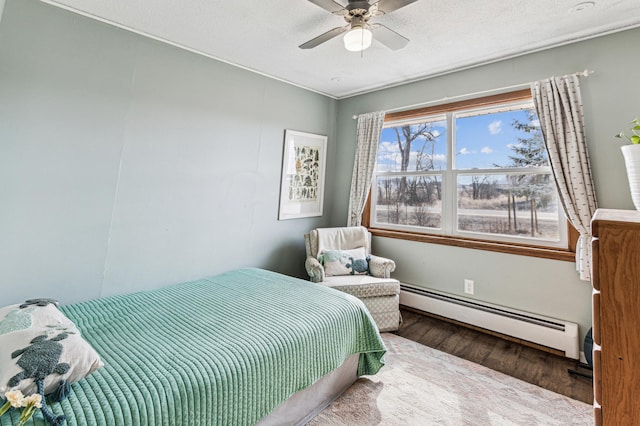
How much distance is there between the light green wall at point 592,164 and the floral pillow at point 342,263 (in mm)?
536

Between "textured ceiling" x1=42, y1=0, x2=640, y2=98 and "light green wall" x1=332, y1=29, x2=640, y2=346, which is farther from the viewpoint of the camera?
"light green wall" x1=332, y1=29, x2=640, y2=346

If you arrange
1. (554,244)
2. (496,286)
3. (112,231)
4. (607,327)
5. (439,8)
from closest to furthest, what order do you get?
(607,327), (439,8), (112,231), (554,244), (496,286)

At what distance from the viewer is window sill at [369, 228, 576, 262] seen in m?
2.44

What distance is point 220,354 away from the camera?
1.33 m

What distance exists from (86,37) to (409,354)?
3606 mm

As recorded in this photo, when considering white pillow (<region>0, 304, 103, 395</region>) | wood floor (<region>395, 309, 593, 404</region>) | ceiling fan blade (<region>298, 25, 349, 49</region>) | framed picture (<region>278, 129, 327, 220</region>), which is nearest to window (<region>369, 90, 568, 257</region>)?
framed picture (<region>278, 129, 327, 220</region>)

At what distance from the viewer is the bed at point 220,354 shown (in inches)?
42.5

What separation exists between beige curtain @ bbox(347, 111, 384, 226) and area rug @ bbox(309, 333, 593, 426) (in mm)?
1943

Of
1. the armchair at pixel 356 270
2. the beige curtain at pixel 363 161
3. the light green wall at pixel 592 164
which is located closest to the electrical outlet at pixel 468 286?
the light green wall at pixel 592 164

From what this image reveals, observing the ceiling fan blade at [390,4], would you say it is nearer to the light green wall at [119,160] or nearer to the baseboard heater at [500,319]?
the light green wall at [119,160]

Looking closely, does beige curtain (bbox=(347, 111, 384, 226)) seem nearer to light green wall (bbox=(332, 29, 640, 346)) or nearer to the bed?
light green wall (bbox=(332, 29, 640, 346))

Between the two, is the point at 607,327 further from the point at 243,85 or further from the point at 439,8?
the point at 243,85

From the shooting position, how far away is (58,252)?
208cm

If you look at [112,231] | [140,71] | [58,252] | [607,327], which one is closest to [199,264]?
[112,231]
